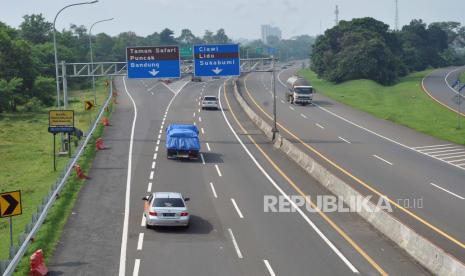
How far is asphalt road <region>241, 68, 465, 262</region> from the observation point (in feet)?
83.8

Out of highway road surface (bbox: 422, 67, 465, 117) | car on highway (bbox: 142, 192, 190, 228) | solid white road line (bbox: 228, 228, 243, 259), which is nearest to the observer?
solid white road line (bbox: 228, 228, 243, 259)

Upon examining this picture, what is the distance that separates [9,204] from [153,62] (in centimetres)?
3048

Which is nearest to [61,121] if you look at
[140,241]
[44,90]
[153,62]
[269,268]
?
[153,62]

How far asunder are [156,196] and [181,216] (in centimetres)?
166

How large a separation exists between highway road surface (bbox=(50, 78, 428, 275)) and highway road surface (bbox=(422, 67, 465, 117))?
3493 cm

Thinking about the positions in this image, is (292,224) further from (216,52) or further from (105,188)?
(216,52)

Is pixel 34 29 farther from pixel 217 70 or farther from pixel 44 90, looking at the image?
pixel 217 70

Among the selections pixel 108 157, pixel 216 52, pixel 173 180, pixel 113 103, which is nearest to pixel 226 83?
pixel 113 103

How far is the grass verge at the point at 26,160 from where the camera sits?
2911 centimetres

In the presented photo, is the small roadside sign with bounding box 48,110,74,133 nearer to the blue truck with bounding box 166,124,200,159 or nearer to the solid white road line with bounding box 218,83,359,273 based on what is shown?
the blue truck with bounding box 166,124,200,159

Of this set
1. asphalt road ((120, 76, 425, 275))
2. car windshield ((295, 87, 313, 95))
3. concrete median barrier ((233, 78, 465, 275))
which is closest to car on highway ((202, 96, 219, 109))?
car windshield ((295, 87, 313, 95))

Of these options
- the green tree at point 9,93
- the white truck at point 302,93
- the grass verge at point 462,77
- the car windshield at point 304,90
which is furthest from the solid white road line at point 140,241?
the grass verge at point 462,77

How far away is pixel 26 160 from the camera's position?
1720 inches

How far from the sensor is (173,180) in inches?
1356
